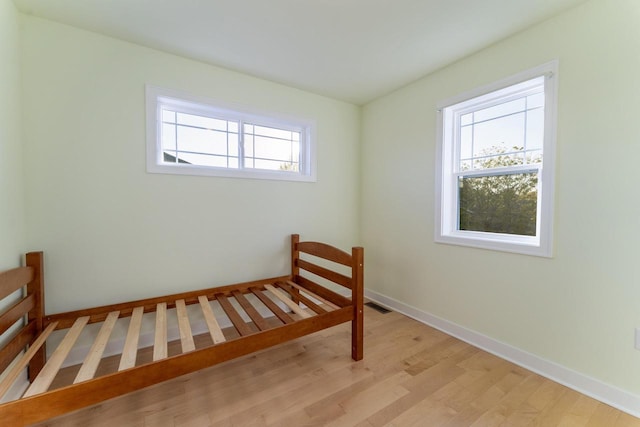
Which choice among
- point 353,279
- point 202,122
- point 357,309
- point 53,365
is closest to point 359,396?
point 357,309

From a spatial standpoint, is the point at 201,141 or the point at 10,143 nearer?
the point at 10,143

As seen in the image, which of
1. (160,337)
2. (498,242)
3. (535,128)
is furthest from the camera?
(498,242)

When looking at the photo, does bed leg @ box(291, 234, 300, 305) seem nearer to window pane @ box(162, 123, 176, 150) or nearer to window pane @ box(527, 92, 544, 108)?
window pane @ box(162, 123, 176, 150)

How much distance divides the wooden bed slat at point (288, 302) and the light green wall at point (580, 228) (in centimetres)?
131

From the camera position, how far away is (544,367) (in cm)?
170

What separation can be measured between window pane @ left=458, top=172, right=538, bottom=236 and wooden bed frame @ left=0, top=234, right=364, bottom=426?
111 centimetres

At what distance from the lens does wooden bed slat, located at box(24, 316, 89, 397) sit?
1.05 m

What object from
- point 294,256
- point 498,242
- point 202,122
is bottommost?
point 294,256

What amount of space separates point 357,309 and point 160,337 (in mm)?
1230

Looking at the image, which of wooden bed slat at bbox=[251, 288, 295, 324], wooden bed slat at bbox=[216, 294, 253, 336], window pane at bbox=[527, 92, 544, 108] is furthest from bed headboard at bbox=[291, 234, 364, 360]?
window pane at bbox=[527, 92, 544, 108]

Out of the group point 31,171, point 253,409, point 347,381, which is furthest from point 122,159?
point 347,381

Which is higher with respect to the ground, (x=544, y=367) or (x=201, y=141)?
(x=201, y=141)

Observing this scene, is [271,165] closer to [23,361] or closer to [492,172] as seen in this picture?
[492,172]

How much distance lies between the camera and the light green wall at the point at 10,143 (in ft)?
4.54
